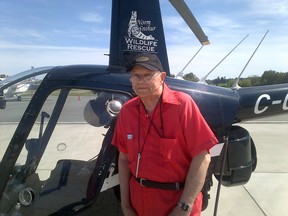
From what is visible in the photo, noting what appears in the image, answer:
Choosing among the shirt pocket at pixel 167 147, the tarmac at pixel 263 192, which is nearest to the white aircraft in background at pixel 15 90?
the shirt pocket at pixel 167 147

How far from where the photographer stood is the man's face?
1675 mm

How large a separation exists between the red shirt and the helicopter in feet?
1.30

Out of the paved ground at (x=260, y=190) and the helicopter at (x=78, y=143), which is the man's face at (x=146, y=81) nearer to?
the helicopter at (x=78, y=143)

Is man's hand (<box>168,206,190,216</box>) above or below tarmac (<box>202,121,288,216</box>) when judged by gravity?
above

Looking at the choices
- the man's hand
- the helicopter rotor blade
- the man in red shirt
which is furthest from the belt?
the helicopter rotor blade

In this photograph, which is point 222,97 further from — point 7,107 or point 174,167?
point 7,107

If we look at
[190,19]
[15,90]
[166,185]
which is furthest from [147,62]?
[190,19]

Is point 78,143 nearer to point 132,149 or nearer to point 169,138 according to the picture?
point 132,149

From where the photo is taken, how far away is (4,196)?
208cm

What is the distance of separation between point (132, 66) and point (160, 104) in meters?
0.26

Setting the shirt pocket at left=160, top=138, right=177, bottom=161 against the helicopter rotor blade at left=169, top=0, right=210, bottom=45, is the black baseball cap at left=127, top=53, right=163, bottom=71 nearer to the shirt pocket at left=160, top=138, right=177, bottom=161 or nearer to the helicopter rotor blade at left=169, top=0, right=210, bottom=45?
the shirt pocket at left=160, top=138, right=177, bottom=161

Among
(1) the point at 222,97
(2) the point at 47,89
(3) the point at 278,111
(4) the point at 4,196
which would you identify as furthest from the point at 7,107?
(3) the point at 278,111

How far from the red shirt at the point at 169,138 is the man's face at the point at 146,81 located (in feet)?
0.24

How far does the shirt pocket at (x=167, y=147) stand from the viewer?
1.65 metres
